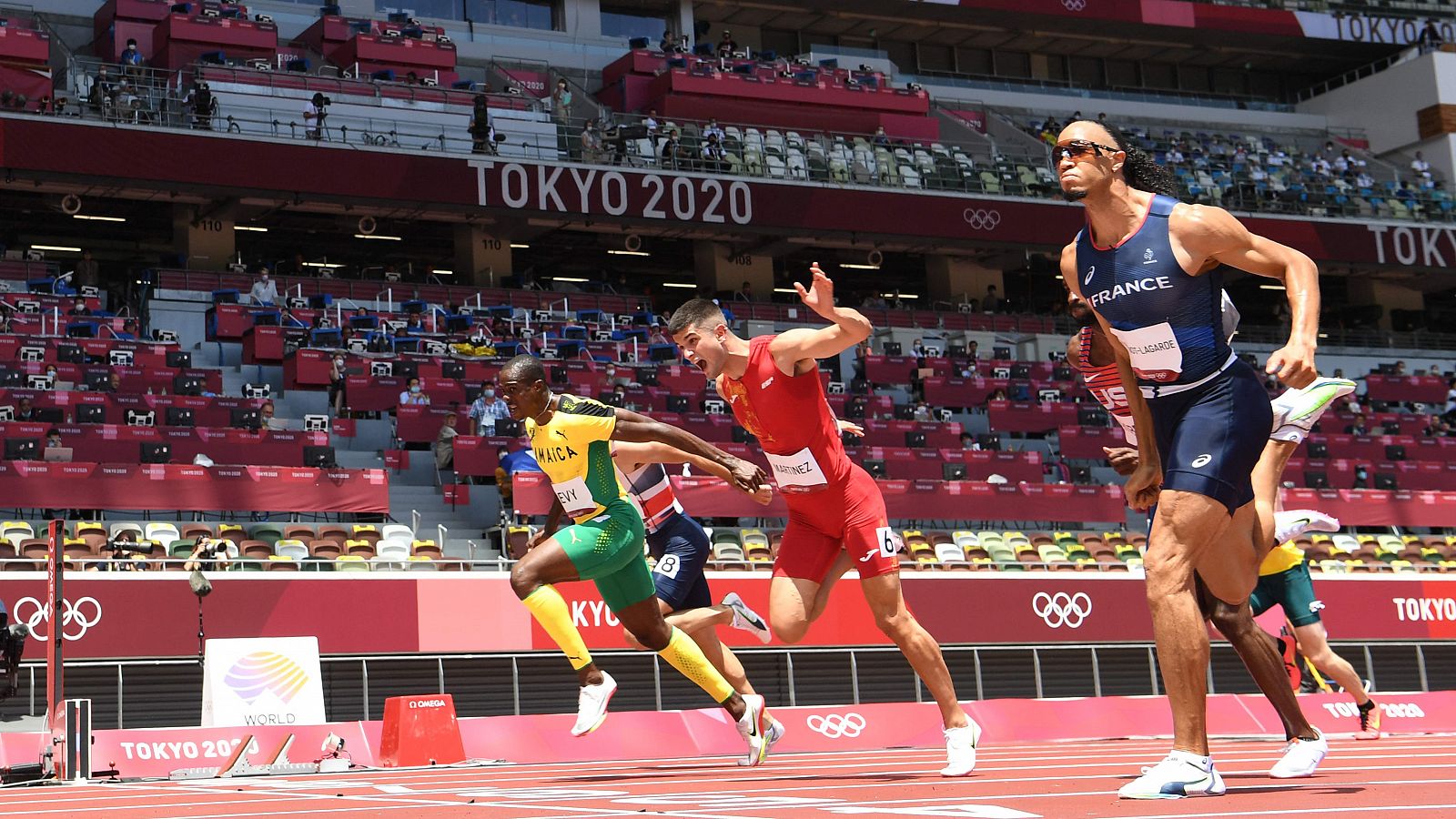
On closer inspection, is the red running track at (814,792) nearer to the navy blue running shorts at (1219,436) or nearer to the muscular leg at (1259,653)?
the muscular leg at (1259,653)

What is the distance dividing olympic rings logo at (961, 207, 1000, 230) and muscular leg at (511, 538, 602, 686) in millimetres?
32589

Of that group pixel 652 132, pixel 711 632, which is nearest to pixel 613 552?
pixel 711 632

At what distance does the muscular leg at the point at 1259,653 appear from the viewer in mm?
7057

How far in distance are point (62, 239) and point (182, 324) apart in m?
10.9

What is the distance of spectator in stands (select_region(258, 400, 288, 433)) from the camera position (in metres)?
23.9

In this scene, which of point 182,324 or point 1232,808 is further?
point 182,324

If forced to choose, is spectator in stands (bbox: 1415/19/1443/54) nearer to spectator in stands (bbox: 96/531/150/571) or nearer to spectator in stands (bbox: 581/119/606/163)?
spectator in stands (bbox: 581/119/606/163)

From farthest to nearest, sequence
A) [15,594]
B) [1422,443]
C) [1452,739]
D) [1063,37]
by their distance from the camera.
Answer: [1063,37], [1422,443], [15,594], [1452,739]

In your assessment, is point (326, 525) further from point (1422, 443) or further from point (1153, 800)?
point (1422, 443)

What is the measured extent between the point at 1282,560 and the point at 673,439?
16.0ft

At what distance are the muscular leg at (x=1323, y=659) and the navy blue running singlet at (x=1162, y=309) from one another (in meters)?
6.49

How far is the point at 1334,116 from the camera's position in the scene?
53844 millimetres

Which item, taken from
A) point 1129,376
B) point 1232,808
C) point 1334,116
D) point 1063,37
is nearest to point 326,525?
point 1129,376

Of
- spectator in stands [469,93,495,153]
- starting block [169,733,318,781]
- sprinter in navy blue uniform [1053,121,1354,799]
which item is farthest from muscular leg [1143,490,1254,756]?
spectator in stands [469,93,495,153]
